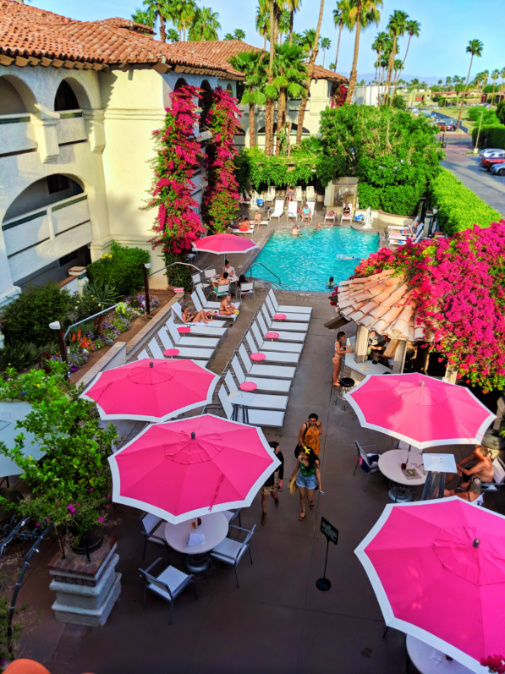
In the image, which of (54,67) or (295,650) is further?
(54,67)

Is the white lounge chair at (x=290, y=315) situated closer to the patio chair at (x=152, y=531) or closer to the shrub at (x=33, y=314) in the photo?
the shrub at (x=33, y=314)

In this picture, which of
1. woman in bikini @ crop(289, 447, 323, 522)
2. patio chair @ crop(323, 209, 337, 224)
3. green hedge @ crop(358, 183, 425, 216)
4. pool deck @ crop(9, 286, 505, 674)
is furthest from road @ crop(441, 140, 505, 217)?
pool deck @ crop(9, 286, 505, 674)

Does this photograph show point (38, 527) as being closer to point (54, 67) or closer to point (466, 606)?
point (466, 606)

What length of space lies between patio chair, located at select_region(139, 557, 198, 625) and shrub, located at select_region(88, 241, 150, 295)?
37.9 ft

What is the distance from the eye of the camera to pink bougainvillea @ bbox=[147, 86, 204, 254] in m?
17.8

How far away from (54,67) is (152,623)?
14.8 meters

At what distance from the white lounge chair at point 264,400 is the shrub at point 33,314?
4867mm

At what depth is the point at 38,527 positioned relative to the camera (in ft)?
25.7

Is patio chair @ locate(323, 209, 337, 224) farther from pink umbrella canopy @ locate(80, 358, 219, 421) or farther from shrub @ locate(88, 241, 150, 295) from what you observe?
pink umbrella canopy @ locate(80, 358, 219, 421)

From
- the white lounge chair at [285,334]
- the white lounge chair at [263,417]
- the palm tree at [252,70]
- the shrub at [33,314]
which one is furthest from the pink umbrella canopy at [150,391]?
the palm tree at [252,70]

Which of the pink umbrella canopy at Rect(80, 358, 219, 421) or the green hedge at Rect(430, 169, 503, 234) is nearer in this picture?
the pink umbrella canopy at Rect(80, 358, 219, 421)

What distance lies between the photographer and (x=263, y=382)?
12.3 meters

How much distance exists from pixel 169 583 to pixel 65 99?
16582 millimetres

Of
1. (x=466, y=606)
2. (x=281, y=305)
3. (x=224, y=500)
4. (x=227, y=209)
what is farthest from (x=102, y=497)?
(x=227, y=209)
